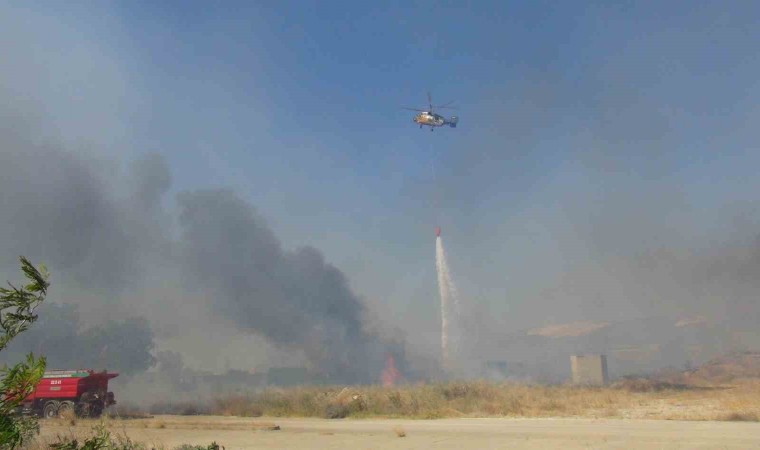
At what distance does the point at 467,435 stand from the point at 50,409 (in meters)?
34.4

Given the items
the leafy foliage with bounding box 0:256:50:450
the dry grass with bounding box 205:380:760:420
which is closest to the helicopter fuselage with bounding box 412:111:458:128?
the dry grass with bounding box 205:380:760:420

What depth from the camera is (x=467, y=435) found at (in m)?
29.0

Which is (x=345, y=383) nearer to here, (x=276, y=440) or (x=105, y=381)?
(x=105, y=381)

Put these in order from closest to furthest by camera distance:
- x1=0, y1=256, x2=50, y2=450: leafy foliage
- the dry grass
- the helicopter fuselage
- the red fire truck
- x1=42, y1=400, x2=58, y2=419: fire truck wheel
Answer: x1=0, y1=256, x2=50, y2=450: leafy foliage → the dry grass → x1=42, y1=400, x2=58, y2=419: fire truck wheel → the red fire truck → the helicopter fuselage

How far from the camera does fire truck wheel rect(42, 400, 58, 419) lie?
1858 inches

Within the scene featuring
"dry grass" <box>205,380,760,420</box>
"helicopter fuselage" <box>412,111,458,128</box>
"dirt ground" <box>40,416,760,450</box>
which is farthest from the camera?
"helicopter fuselage" <box>412,111,458,128</box>

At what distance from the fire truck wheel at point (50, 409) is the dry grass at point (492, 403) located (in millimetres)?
12161

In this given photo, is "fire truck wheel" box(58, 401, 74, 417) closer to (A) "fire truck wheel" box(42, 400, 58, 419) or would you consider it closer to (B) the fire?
(A) "fire truck wheel" box(42, 400, 58, 419)

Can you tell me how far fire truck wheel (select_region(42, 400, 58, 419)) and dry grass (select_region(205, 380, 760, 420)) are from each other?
39.9ft

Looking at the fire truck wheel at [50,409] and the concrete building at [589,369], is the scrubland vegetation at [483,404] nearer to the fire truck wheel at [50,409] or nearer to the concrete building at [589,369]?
the fire truck wheel at [50,409]

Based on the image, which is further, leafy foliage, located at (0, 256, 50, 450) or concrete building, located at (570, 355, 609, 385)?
concrete building, located at (570, 355, 609, 385)

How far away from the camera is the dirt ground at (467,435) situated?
952 inches

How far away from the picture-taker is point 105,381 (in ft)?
167

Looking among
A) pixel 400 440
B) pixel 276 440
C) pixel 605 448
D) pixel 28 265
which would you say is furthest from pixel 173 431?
pixel 28 265
